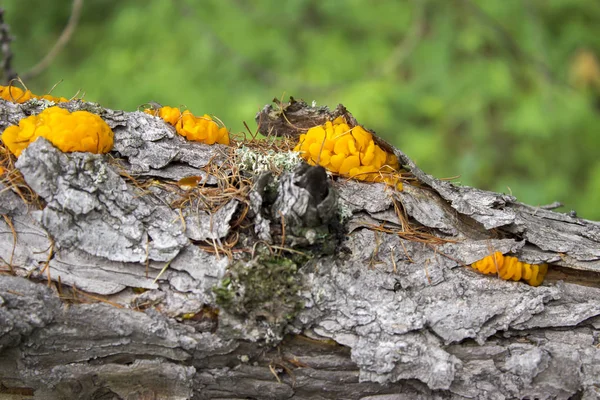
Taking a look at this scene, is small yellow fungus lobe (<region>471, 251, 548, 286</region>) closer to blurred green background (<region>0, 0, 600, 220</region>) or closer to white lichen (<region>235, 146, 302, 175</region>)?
white lichen (<region>235, 146, 302, 175</region>)

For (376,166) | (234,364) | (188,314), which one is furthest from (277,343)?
(376,166)

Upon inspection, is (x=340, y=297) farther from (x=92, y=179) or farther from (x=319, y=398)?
(x=92, y=179)

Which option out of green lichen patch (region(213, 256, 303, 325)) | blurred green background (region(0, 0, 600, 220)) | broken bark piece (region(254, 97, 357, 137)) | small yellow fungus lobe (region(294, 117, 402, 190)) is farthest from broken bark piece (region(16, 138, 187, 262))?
blurred green background (region(0, 0, 600, 220))

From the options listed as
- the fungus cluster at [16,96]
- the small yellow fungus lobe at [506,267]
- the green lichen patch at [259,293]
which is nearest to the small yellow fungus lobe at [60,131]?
the fungus cluster at [16,96]

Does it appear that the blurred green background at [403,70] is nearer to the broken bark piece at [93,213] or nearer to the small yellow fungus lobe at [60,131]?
the small yellow fungus lobe at [60,131]

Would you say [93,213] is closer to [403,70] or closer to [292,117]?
[292,117]

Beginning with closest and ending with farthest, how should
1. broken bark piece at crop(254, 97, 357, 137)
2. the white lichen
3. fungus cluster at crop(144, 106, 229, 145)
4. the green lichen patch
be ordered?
the green lichen patch
the white lichen
fungus cluster at crop(144, 106, 229, 145)
broken bark piece at crop(254, 97, 357, 137)
